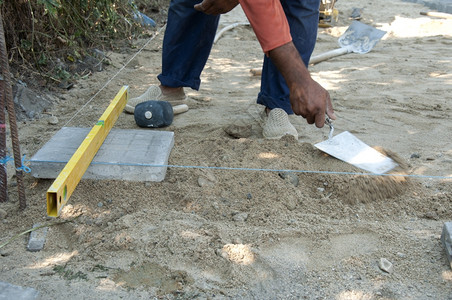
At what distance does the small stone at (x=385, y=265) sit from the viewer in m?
1.70

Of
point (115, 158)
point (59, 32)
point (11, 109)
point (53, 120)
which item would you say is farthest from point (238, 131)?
point (59, 32)


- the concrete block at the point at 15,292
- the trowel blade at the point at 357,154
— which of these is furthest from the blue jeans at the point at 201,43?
the concrete block at the point at 15,292

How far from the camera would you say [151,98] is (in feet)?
10.3

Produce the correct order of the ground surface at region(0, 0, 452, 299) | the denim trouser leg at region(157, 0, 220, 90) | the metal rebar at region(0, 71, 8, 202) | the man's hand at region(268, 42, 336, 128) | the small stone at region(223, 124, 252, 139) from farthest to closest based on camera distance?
the denim trouser leg at region(157, 0, 220, 90), the small stone at region(223, 124, 252, 139), the man's hand at region(268, 42, 336, 128), the metal rebar at region(0, 71, 8, 202), the ground surface at region(0, 0, 452, 299)

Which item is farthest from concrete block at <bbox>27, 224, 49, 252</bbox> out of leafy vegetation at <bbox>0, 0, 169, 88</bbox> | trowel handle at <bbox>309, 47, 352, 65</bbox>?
trowel handle at <bbox>309, 47, 352, 65</bbox>

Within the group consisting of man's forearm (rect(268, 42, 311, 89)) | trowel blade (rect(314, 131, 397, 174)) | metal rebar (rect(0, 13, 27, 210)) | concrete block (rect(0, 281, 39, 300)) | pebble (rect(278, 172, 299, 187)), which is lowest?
pebble (rect(278, 172, 299, 187))

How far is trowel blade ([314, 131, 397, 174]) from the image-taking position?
2.35 metres

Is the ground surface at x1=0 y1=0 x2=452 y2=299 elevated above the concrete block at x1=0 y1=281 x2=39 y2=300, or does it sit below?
below

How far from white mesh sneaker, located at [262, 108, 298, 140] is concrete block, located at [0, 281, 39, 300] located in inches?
63.8

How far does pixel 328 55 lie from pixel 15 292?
4.14m

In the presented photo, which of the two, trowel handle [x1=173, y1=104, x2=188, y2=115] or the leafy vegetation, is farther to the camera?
the leafy vegetation

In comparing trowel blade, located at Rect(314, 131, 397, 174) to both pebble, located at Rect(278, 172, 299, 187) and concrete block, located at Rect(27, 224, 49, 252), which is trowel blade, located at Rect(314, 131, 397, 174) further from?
concrete block, located at Rect(27, 224, 49, 252)

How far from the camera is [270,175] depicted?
230 cm

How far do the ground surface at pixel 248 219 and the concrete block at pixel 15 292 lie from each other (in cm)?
8
